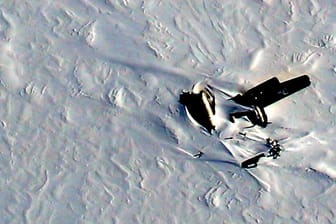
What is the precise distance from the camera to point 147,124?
2502 millimetres

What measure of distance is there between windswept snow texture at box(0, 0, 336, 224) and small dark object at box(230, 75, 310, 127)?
0.14ft

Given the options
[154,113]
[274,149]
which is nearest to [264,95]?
[274,149]

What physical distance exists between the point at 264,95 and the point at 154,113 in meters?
0.52

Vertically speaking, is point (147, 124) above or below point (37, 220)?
above

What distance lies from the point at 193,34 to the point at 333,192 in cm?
99

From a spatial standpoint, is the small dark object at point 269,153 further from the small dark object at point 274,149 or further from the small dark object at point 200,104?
the small dark object at point 200,104

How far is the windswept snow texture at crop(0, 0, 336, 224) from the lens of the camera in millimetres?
2465

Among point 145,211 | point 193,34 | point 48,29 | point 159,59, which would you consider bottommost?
point 145,211

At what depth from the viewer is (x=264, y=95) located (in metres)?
2.43

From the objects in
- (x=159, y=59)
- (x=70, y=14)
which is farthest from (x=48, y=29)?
(x=159, y=59)

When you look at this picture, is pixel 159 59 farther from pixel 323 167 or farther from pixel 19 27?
pixel 323 167

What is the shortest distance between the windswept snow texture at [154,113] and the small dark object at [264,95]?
0.04 metres

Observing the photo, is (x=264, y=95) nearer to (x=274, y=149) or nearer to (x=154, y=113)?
(x=274, y=149)

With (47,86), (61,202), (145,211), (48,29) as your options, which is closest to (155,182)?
(145,211)
